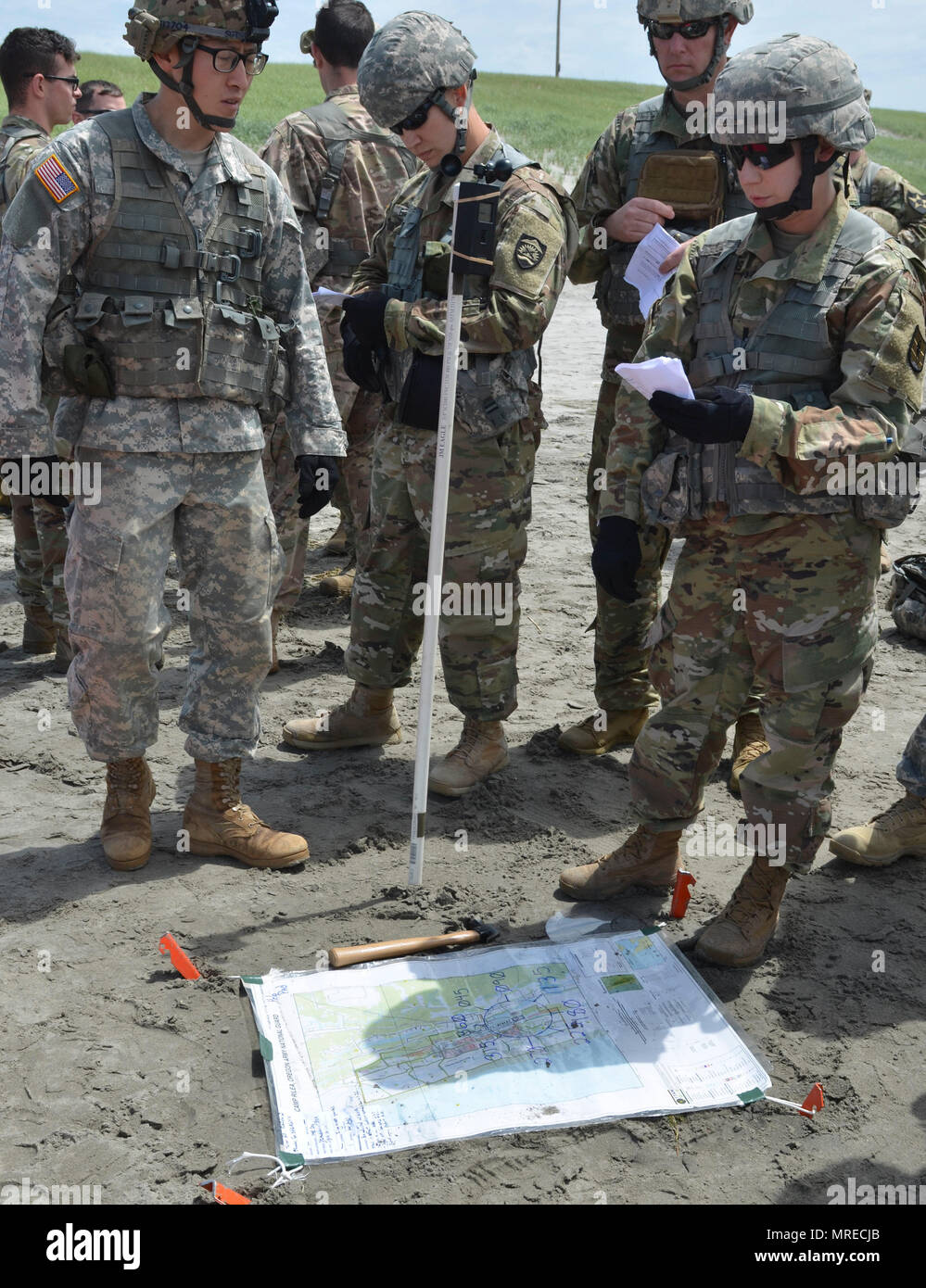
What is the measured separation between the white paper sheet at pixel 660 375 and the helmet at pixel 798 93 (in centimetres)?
64

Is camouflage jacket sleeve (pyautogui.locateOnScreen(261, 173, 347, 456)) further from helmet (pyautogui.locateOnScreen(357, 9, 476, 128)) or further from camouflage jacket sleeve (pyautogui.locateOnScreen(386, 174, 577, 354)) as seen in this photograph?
helmet (pyautogui.locateOnScreen(357, 9, 476, 128))

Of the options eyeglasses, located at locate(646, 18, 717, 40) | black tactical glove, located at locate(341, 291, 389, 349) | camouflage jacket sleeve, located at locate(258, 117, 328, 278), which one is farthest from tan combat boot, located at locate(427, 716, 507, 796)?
eyeglasses, located at locate(646, 18, 717, 40)

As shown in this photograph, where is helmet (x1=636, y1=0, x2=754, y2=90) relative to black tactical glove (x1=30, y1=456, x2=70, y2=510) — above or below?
above

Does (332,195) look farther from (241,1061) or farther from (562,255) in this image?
(241,1061)

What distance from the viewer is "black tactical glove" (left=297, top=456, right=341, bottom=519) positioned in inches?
163

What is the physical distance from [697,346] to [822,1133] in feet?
7.07

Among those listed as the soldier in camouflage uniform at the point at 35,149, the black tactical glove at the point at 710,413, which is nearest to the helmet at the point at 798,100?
the black tactical glove at the point at 710,413

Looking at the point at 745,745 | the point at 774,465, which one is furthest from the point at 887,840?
the point at 774,465

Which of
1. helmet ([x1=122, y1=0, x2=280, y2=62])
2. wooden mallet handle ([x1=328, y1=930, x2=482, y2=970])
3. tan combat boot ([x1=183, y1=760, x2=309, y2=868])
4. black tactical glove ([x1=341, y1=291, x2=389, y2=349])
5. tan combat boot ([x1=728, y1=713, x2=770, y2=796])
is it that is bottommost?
wooden mallet handle ([x1=328, y1=930, x2=482, y2=970])

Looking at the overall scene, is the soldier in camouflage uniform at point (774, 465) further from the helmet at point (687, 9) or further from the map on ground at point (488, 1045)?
the helmet at point (687, 9)

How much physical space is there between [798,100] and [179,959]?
2.91m

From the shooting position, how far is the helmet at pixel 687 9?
4465mm

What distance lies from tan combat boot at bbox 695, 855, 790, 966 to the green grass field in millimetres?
27270

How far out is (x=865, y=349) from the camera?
324 centimetres
